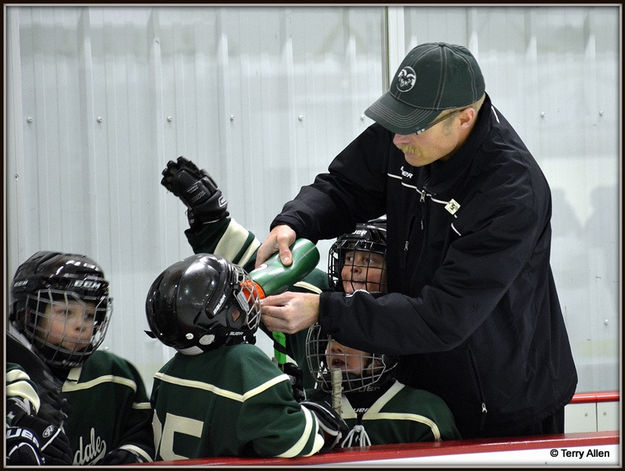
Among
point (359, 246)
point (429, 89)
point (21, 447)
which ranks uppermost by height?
point (429, 89)

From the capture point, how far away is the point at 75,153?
324cm

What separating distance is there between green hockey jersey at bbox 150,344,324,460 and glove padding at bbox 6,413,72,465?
20 centimetres

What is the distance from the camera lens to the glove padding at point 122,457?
1804mm

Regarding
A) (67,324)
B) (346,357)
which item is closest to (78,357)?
(67,324)

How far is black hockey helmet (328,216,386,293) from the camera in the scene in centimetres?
213

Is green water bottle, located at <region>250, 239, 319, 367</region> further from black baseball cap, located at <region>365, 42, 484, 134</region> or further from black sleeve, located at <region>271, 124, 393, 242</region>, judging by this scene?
black baseball cap, located at <region>365, 42, 484, 134</region>

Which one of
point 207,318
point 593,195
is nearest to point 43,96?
point 207,318

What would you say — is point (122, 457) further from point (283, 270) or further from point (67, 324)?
point (283, 270)

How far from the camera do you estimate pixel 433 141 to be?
1.81 m

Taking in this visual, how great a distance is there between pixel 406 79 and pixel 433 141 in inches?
5.4

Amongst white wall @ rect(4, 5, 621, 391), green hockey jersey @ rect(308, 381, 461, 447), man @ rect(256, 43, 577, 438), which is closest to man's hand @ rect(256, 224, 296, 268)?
man @ rect(256, 43, 577, 438)

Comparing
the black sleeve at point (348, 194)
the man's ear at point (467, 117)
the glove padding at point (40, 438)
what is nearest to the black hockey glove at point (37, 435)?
the glove padding at point (40, 438)

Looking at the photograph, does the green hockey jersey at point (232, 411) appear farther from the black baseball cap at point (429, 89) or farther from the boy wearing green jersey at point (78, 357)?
the black baseball cap at point (429, 89)

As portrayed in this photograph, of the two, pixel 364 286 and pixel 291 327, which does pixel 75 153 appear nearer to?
pixel 364 286
